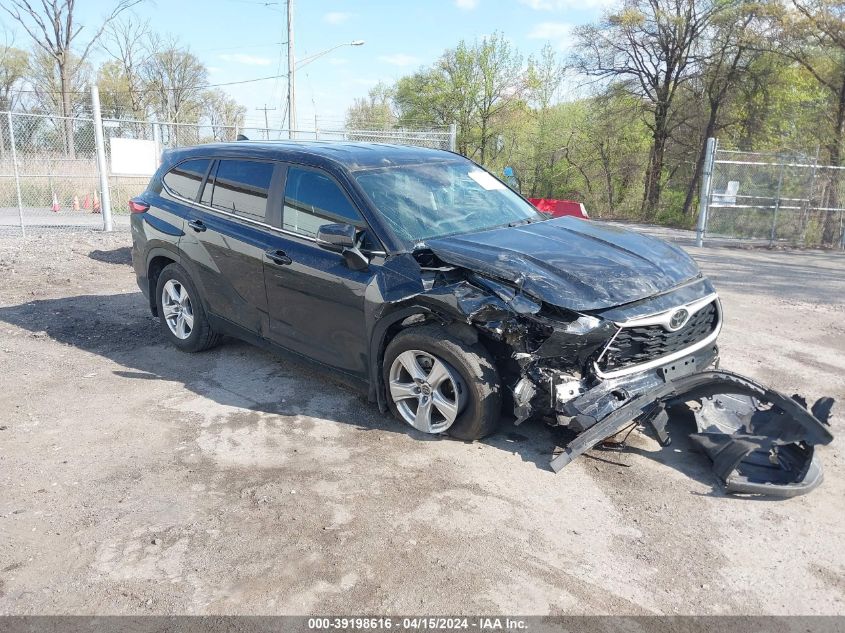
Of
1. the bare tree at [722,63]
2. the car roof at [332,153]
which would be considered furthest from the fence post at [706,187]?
the bare tree at [722,63]

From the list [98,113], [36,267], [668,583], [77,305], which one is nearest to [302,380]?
[668,583]

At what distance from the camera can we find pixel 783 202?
15.0 meters

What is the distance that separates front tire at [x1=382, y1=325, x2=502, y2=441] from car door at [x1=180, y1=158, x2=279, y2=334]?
4.68 feet

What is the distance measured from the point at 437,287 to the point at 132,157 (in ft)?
42.8

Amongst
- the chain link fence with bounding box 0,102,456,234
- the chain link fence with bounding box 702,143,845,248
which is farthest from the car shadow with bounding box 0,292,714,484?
the chain link fence with bounding box 702,143,845,248

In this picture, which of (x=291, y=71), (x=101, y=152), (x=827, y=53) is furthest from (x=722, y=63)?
(x=101, y=152)

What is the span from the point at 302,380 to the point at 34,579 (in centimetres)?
267

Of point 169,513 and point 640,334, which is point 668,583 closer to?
point 640,334

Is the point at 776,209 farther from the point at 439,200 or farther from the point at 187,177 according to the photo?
the point at 187,177

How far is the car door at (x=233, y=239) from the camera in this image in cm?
502

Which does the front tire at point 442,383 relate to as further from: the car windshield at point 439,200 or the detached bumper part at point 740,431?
the car windshield at point 439,200

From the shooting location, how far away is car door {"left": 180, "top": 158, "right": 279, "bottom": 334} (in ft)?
16.5

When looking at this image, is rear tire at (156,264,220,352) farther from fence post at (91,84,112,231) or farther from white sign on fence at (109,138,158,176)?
white sign on fence at (109,138,158,176)

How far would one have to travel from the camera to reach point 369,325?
14.0 feet
